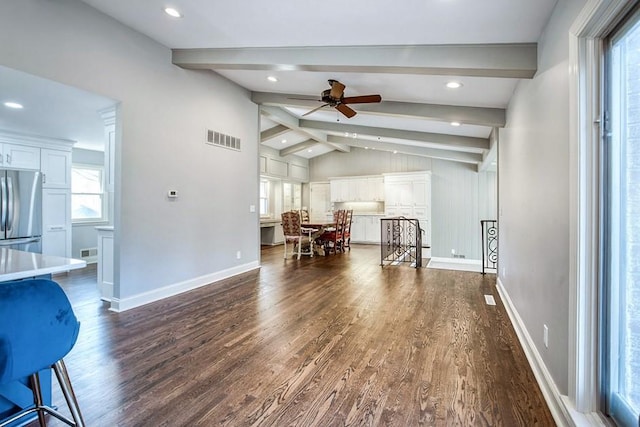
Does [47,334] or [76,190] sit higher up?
[76,190]

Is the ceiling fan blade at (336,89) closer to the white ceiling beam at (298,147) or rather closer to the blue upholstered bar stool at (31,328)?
the blue upholstered bar stool at (31,328)

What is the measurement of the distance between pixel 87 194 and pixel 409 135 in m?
6.76

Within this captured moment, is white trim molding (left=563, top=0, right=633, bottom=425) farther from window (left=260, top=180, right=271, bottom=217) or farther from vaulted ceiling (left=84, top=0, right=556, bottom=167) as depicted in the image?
window (left=260, top=180, right=271, bottom=217)

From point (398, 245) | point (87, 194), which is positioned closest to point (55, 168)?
point (87, 194)

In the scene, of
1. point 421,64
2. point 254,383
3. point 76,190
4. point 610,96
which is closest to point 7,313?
point 254,383

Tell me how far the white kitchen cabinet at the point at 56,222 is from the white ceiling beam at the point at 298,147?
571cm

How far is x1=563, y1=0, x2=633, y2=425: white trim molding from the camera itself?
4.70 ft

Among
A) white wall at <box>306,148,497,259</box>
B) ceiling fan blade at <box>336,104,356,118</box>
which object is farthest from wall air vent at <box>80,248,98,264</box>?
white wall at <box>306,148,497,259</box>

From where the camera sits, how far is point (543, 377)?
6.34 feet

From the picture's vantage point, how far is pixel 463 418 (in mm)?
1644

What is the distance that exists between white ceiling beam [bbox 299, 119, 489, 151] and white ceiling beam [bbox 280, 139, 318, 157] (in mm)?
2200

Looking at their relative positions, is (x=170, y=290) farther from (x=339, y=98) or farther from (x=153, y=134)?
(x=339, y=98)

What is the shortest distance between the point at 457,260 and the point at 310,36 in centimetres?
744

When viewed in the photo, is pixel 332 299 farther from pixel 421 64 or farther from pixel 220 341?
pixel 421 64
